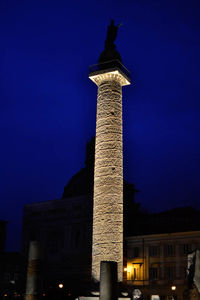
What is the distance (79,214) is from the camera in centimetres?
2597

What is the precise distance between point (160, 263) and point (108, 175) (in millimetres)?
9222

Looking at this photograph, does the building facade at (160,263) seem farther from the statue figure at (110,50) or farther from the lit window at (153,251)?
the statue figure at (110,50)

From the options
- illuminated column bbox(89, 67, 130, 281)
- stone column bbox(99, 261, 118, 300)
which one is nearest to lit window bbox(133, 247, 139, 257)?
illuminated column bbox(89, 67, 130, 281)

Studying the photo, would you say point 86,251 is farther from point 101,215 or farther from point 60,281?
point 101,215

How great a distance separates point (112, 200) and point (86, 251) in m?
10.9

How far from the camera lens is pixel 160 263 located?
2205 cm

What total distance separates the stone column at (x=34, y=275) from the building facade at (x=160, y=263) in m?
12.3

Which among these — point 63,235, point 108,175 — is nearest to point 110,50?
point 108,175

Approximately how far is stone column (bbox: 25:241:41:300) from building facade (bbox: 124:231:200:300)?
1233cm

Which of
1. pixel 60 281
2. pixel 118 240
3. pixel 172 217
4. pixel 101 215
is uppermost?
pixel 172 217

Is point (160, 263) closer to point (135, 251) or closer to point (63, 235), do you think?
point (135, 251)

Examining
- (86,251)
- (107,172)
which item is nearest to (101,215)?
(107,172)

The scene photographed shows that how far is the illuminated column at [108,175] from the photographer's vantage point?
14.5 meters

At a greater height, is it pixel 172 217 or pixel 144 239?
pixel 172 217
